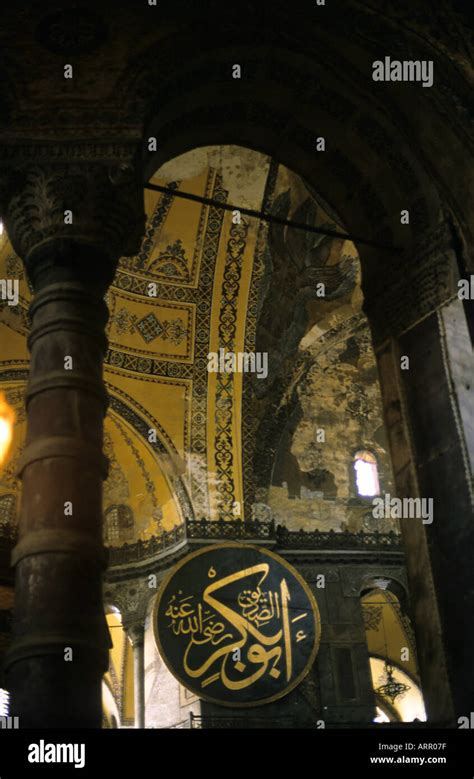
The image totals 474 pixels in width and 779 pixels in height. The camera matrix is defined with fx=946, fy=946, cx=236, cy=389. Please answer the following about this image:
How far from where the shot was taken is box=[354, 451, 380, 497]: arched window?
1383 centimetres

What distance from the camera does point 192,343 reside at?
12.4m

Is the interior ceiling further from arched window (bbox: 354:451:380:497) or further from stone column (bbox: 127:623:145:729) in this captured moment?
arched window (bbox: 354:451:380:497)

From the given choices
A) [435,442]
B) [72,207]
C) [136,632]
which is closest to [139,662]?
[136,632]

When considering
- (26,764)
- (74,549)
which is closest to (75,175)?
(74,549)

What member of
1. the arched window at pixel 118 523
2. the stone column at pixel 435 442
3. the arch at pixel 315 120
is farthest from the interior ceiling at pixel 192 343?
the stone column at pixel 435 442

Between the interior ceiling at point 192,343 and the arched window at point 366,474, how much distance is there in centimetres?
168

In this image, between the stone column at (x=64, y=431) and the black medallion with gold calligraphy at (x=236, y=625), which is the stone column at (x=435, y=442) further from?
the black medallion with gold calligraphy at (x=236, y=625)

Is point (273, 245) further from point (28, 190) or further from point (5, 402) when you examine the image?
point (28, 190)

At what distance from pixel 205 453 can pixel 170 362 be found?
4.18 feet

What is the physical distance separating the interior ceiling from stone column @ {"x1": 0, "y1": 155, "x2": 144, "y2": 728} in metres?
6.50

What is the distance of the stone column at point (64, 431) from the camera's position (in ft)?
12.5

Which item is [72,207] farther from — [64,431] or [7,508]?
[7,508]

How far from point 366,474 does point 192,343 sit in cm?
354

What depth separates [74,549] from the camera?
13.4ft
